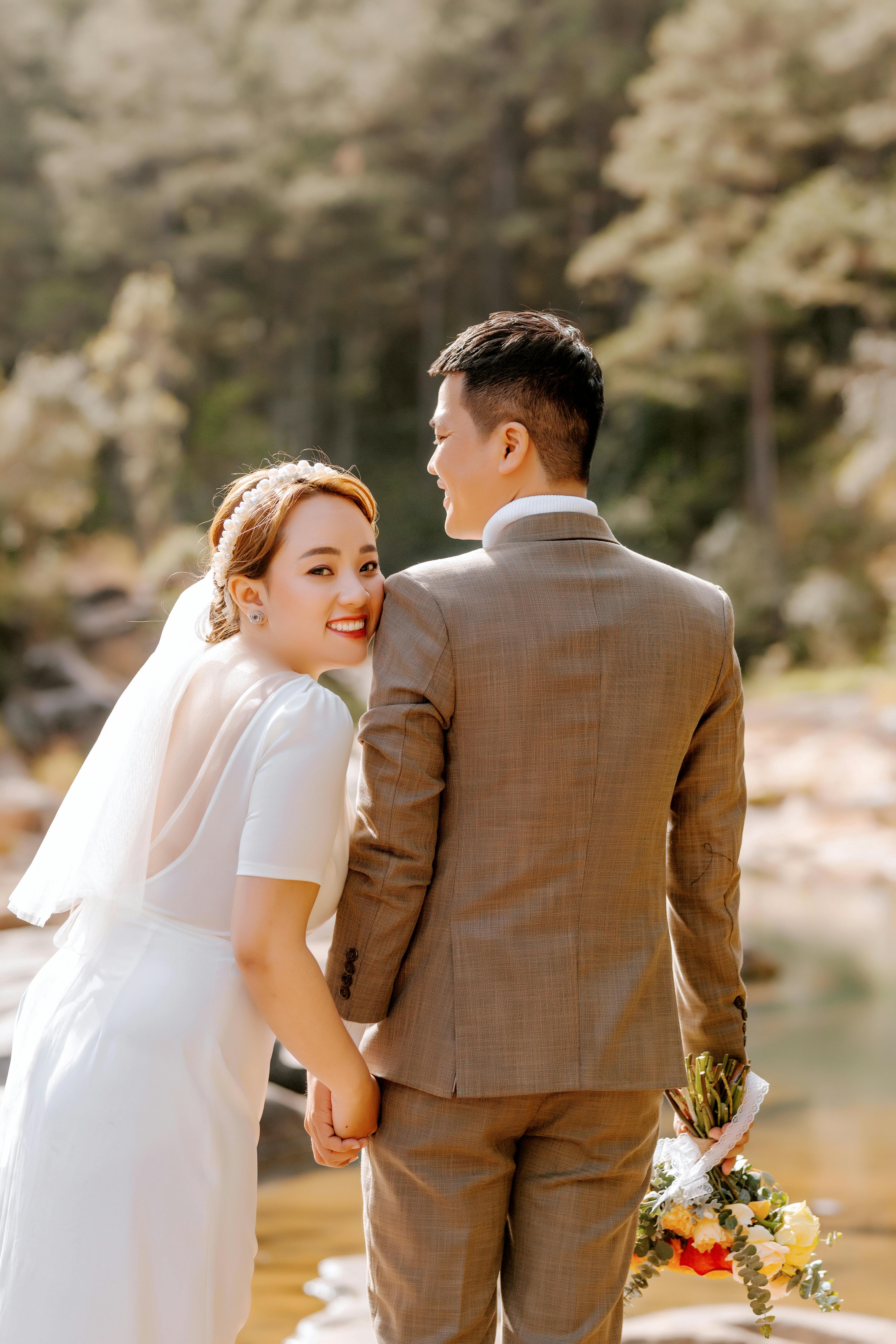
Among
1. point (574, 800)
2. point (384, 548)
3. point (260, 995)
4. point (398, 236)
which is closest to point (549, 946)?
point (574, 800)

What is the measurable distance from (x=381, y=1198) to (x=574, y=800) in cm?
59

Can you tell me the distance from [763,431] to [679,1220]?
1606 centimetres

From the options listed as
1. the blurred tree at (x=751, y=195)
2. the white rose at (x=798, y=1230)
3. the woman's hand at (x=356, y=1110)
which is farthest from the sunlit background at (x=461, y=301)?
the woman's hand at (x=356, y=1110)

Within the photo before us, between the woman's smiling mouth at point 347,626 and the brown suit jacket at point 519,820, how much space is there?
0.09 m

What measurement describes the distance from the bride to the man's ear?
0.81ft

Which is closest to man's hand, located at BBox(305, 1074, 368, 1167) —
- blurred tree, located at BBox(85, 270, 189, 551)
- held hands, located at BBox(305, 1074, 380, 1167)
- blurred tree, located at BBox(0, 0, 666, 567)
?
held hands, located at BBox(305, 1074, 380, 1167)

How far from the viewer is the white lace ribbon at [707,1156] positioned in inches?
77.1

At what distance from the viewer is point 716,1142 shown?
198 centimetres

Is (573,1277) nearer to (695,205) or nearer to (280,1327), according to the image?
(280,1327)

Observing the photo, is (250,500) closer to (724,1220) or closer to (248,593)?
(248,593)

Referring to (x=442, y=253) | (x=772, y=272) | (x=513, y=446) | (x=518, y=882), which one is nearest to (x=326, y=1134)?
(x=518, y=882)

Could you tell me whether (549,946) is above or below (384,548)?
below

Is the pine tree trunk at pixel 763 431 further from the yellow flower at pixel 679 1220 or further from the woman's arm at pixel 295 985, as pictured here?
the woman's arm at pixel 295 985

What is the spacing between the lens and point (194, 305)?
2077 centimetres
